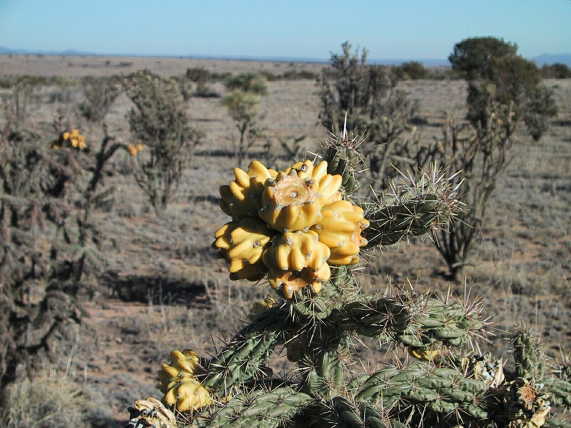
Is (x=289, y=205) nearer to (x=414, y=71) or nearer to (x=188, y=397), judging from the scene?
(x=188, y=397)

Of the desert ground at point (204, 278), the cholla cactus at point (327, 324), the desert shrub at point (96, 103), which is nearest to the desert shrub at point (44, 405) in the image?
the desert ground at point (204, 278)

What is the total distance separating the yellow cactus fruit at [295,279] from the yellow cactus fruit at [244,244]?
0.07 m

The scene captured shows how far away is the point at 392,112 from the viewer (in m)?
11.6

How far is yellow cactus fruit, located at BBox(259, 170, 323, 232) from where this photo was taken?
1356mm

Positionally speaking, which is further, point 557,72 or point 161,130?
point 557,72

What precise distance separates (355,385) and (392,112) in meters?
10.4

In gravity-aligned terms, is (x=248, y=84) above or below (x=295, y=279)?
above

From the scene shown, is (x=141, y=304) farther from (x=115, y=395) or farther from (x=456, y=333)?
(x=456, y=333)

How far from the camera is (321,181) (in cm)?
147

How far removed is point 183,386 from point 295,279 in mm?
569

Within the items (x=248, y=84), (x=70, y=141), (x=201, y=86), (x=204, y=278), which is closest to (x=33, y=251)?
(x=70, y=141)

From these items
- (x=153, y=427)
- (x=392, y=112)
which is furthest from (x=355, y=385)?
(x=392, y=112)

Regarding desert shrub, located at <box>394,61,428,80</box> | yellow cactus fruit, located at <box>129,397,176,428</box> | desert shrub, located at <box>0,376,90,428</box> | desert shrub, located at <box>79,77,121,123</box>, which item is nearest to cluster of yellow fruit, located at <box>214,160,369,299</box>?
yellow cactus fruit, located at <box>129,397,176,428</box>

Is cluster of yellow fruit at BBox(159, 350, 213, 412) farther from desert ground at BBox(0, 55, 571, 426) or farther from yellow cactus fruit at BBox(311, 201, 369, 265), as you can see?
yellow cactus fruit at BBox(311, 201, 369, 265)
